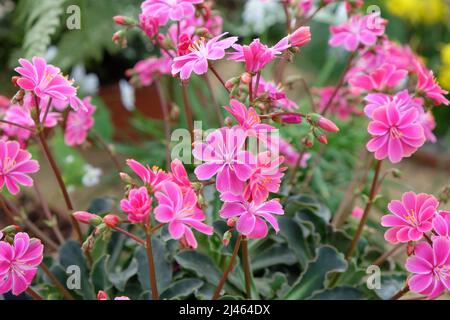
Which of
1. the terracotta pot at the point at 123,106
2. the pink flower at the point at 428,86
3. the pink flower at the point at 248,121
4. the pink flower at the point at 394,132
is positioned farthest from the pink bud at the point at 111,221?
the terracotta pot at the point at 123,106

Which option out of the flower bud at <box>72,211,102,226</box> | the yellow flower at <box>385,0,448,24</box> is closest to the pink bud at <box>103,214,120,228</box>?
the flower bud at <box>72,211,102,226</box>

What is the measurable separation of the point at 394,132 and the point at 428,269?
12cm

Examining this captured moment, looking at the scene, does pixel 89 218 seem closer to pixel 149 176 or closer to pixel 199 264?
pixel 149 176

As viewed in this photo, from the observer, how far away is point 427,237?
538 mm

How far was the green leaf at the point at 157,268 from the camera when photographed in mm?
727

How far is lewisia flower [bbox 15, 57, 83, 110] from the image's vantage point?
545 millimetres

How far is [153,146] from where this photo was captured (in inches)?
56.1

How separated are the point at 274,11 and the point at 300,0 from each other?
77 centimetres

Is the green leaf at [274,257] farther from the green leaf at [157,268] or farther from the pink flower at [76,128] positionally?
the pink flower at [76,128]

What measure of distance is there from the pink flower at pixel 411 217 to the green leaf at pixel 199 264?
245mm

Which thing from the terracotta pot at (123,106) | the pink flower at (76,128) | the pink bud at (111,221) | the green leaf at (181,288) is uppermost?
the pink bud at (111,221)

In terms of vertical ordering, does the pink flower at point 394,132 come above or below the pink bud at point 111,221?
above

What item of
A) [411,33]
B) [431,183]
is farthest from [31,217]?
[411,33]

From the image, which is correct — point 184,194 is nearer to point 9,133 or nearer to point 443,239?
point 443,239
